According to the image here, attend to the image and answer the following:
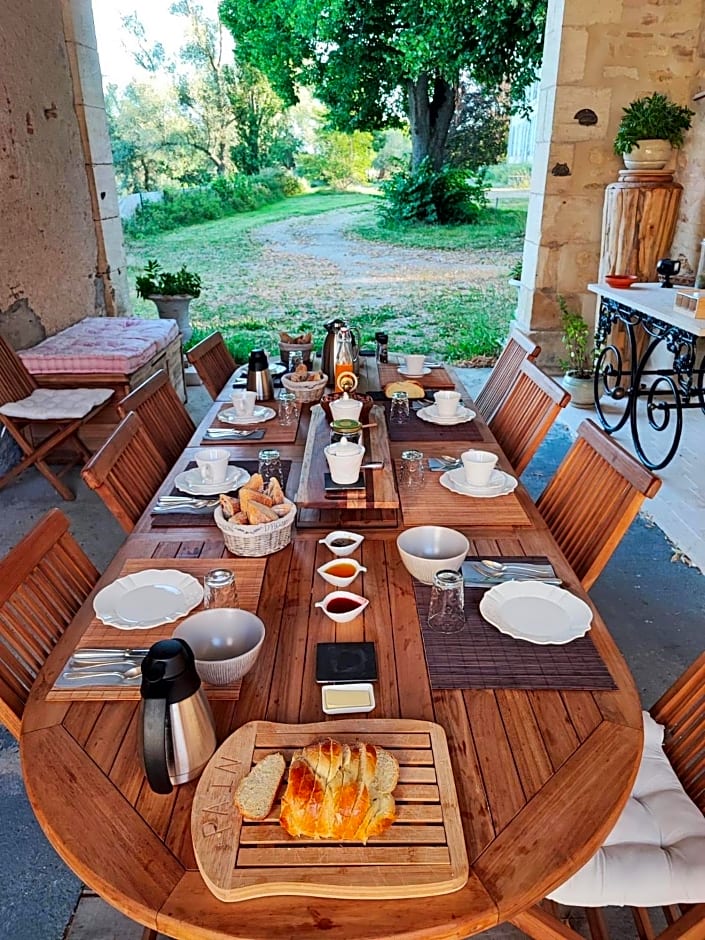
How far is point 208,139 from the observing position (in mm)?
12391

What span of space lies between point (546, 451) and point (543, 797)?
331 centimetres

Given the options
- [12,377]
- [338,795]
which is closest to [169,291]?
[12,377]

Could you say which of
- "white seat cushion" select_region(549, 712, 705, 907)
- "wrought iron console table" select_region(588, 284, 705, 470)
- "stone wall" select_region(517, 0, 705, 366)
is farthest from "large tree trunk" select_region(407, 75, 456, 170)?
"white seat cushion" select_region(549, 712, 705, 907)

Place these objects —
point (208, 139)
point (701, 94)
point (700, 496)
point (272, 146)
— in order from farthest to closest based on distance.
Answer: point (272, 146) < point (208, 139) < point (701, 94) < point (700, 496)

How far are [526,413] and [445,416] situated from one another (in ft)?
1.01

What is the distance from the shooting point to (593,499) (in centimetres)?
183

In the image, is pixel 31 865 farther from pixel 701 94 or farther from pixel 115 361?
pixel 701 94

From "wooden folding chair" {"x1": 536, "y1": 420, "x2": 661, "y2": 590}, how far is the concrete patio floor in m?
0.71

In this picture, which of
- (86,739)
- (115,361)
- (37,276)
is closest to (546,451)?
(115,361)

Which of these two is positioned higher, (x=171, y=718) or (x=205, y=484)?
(x=171, y=718)

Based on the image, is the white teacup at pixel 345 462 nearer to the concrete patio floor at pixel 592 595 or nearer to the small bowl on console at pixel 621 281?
the concrete patio floor at pixel 592 595

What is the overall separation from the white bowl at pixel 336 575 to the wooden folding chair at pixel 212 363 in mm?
1563

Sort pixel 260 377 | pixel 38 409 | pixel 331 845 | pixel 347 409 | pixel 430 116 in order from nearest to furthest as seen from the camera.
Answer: pixel 331 845 < pixel 347 409 < pixel 260 377 < pixel 38 409 < pixel 430 116

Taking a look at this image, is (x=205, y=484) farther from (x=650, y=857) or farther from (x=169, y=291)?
(x=169, y=291)
